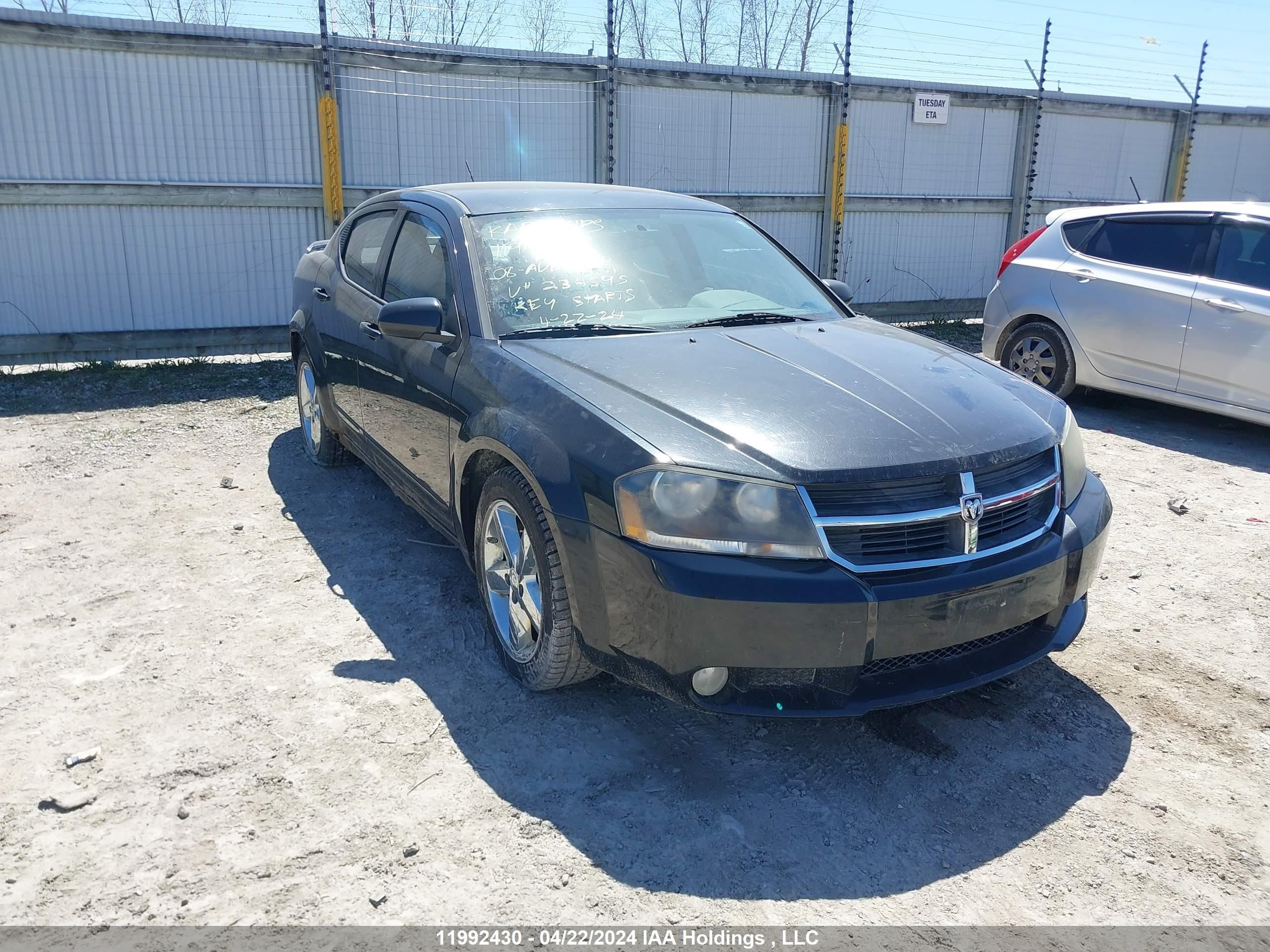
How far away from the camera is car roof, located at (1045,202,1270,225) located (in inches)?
282

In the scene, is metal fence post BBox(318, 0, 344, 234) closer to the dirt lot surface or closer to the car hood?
the dirt lot surface

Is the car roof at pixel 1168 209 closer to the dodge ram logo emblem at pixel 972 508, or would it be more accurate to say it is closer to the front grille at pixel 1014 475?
the front grille at pixel 1014 475

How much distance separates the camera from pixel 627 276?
13.5ft

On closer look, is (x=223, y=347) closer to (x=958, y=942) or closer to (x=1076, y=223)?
(x=1076, y=223)

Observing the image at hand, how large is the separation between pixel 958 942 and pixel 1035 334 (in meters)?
6.66

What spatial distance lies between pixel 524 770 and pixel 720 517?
1.03 meters

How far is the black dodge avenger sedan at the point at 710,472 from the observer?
281 centimetres

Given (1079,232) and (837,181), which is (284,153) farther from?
(1079,232)

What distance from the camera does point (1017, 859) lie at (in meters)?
2.70

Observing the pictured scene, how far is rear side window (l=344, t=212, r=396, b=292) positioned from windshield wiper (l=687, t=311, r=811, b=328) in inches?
73.0

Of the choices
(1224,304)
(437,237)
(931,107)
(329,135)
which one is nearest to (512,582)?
(437,237)

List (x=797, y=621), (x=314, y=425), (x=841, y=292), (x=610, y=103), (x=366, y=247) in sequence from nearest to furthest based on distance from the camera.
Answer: (x=797, y=621), (x=841, y=292), (x=366, y=247), (x=314, y=425), (x=610, y=103)

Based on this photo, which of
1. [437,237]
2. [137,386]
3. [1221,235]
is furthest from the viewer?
[137,386]

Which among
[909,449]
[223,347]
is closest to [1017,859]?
[909,449]
